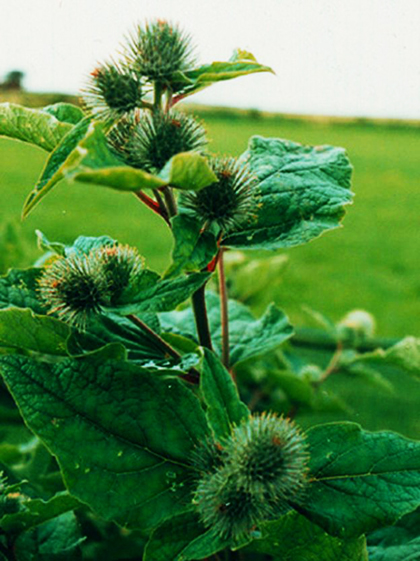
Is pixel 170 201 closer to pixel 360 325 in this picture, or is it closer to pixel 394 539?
pixel 394 539

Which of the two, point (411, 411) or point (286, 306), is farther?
point (286, 306)

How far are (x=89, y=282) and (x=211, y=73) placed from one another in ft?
0.73

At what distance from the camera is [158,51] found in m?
0.66

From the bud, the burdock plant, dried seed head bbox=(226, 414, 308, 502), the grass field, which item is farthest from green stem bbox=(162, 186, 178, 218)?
the bud

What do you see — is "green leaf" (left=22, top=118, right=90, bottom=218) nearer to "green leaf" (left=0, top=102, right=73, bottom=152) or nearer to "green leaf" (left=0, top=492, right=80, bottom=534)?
"green leaf" (left=0, top=102, right=73, bottom=152)

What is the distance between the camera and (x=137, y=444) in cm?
69

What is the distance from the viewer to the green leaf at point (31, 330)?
2.25 ft

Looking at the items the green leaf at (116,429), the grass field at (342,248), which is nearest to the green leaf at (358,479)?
the green leaf at (116,429)

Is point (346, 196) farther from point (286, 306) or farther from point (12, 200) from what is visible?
point (12, 200)

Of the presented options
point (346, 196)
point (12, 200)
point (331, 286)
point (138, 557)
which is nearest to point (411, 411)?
point (138, 557)

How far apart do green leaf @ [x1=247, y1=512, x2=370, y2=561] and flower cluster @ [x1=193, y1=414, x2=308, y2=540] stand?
0.7 inches

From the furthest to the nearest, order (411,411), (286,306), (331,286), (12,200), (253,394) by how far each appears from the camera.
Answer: (12,200) < (331,286) < (286,306) < (411,411) < (253,394)

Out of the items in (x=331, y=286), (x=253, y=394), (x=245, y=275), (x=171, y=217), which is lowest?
(x=331, y=286)

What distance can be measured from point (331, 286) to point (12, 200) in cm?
359
